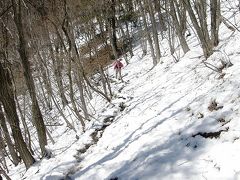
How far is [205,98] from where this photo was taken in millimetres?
6559

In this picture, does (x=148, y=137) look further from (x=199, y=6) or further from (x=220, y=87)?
(x=199, y=6)

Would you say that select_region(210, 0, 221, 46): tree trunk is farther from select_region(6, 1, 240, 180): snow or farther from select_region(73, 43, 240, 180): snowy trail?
select_region(73, 43, 240, 180): snowy trail

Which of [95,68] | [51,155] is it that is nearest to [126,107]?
[51,155]

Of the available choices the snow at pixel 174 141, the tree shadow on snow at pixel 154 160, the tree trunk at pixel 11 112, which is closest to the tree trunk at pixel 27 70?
the tree trunk at pixel 11 112

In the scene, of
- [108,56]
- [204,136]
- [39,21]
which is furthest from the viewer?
[108,56]

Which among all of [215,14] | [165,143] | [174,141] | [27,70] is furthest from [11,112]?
[215,14]

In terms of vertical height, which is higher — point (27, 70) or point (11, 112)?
point (27, 70)

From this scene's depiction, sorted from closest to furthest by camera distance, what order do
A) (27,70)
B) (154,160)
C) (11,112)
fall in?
(154,160), (11,112), (27,70)

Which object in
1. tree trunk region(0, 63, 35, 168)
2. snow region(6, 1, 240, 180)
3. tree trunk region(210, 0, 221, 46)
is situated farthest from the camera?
tree trunk region(210, 0, 221, 46)

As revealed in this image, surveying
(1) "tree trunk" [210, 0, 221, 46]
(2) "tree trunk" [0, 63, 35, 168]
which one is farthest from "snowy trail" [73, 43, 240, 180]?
(2) "tree trunk" [0, 63, 35, 168]

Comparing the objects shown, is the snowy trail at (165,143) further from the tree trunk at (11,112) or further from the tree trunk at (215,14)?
the tree trunk at (11,112)

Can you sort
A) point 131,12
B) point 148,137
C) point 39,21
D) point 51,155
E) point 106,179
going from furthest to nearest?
point 131,12 → point 39,21 → point 51,155 → point 148,137 → point 106,179

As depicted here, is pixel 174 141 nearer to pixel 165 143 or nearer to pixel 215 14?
pixel 165 143

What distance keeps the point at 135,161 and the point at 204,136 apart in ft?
3.66
